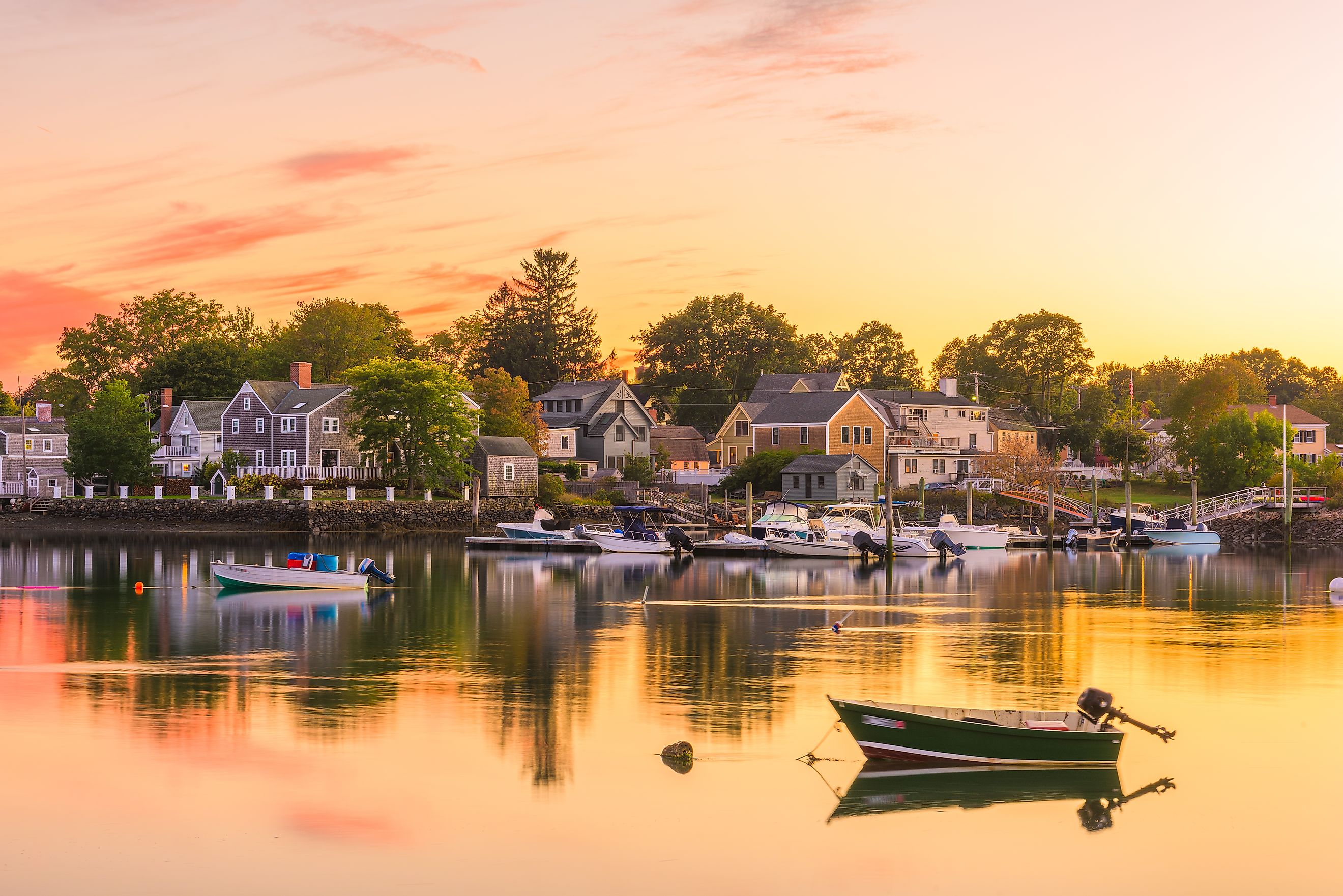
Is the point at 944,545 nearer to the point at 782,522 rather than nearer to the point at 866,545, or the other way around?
the point at 866,545

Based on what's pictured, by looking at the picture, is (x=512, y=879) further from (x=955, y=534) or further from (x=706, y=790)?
(x=955, y=534)

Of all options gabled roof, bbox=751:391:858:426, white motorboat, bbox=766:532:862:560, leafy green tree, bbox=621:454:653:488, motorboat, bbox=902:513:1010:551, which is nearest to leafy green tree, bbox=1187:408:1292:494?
gabled roof, bbox=751:391:858:426

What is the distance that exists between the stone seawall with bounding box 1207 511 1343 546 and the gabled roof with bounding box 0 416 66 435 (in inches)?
3765

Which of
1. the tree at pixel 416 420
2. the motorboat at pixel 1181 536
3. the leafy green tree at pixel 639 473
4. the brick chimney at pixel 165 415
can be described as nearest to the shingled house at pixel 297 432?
the tree at pixel 416 420

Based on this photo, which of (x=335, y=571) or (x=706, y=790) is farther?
(x=335, y=571)

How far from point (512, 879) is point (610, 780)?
4.73 meters

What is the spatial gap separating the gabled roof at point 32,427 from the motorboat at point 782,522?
218ft

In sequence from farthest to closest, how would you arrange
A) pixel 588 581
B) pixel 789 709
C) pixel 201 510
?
pixel 201 510 < pixel 588 581 < pixel 789 709

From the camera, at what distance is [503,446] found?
100 metres

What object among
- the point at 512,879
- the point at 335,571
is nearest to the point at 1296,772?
the point at 512,879

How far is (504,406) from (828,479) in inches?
1231

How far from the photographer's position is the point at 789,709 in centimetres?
2720

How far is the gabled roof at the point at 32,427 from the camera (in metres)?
114

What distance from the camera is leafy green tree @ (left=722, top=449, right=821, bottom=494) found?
351 ft
